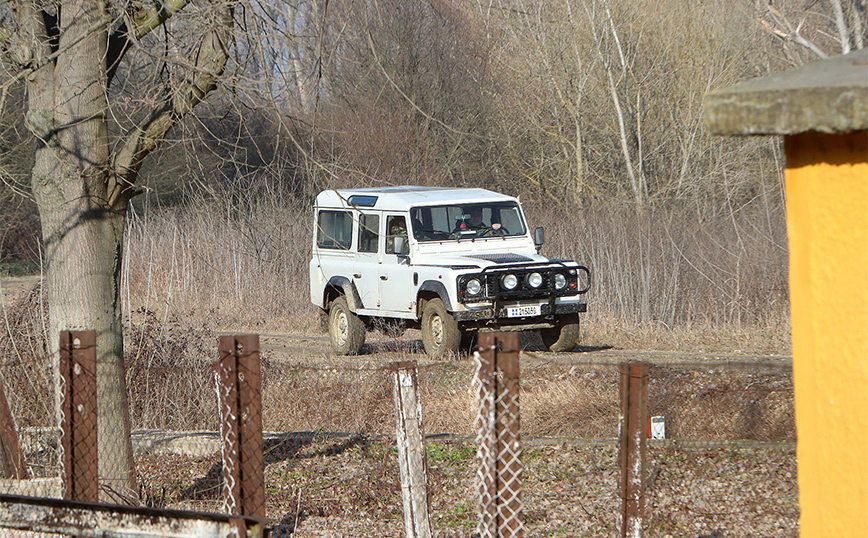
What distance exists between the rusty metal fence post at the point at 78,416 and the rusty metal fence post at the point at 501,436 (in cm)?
190

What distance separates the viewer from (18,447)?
5684mm

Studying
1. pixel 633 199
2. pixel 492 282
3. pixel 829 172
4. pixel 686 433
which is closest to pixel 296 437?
pixel 686 433

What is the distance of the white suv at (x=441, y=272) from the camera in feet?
38.7

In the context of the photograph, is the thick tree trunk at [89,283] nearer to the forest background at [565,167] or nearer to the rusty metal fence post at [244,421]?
the rusty metal fence post at [244,421]

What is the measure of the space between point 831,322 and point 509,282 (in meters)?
9.70

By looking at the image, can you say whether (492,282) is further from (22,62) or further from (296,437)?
(22,62)

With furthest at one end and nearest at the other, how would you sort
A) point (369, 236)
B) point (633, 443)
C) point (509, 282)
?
1. point (369, 236)
2. point (509, 282)
3. point (633, 443)

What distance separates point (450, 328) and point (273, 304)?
7.49 meters

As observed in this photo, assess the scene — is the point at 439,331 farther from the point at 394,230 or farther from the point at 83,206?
the point at 83,206

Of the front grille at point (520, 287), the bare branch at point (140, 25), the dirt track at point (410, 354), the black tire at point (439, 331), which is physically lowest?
the dirt track at point (410, 354)

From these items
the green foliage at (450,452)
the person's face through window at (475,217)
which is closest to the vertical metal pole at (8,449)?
the green foliage at (450,452)

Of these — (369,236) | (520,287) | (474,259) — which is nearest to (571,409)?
(520,287)

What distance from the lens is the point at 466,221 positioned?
12953mm

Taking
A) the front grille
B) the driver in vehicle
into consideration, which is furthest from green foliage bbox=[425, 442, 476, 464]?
the driver in vehicle
